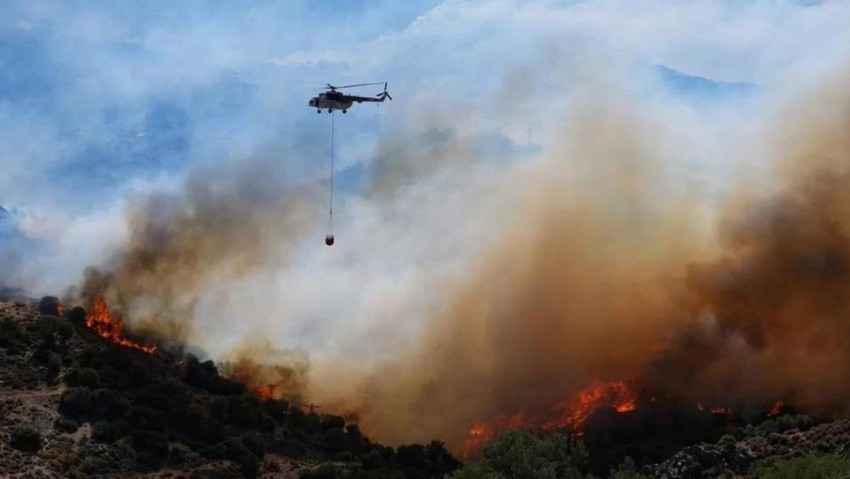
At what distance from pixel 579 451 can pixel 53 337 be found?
2346 inches

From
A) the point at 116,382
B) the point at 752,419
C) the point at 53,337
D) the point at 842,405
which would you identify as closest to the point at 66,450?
the point at 116,382

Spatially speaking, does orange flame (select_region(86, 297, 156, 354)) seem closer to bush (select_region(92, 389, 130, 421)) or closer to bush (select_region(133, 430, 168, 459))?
bush (select_region(92, 389, 130, 421))

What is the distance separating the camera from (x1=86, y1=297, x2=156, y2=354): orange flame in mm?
104000

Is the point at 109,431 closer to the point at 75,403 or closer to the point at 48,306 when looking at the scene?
the point at 75,403

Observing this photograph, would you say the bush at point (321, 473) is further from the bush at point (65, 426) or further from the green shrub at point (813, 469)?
the green shrub at point (813, 469)

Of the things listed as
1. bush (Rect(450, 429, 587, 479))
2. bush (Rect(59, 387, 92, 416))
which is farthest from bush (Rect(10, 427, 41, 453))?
bush (Rect(450, 429, 587, 479))

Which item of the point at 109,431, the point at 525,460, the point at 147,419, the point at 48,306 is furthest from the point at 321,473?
the point at 48,306

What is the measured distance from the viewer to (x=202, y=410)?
8712 cm

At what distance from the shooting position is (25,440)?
7200 cm

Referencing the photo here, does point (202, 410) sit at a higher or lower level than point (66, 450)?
higher

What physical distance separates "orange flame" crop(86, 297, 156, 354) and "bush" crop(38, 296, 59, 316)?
3.88 meters

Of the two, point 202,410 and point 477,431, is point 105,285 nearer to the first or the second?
point 202,410

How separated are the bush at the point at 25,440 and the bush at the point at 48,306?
105ft

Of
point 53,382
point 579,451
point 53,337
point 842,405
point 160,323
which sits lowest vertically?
point 579,451
